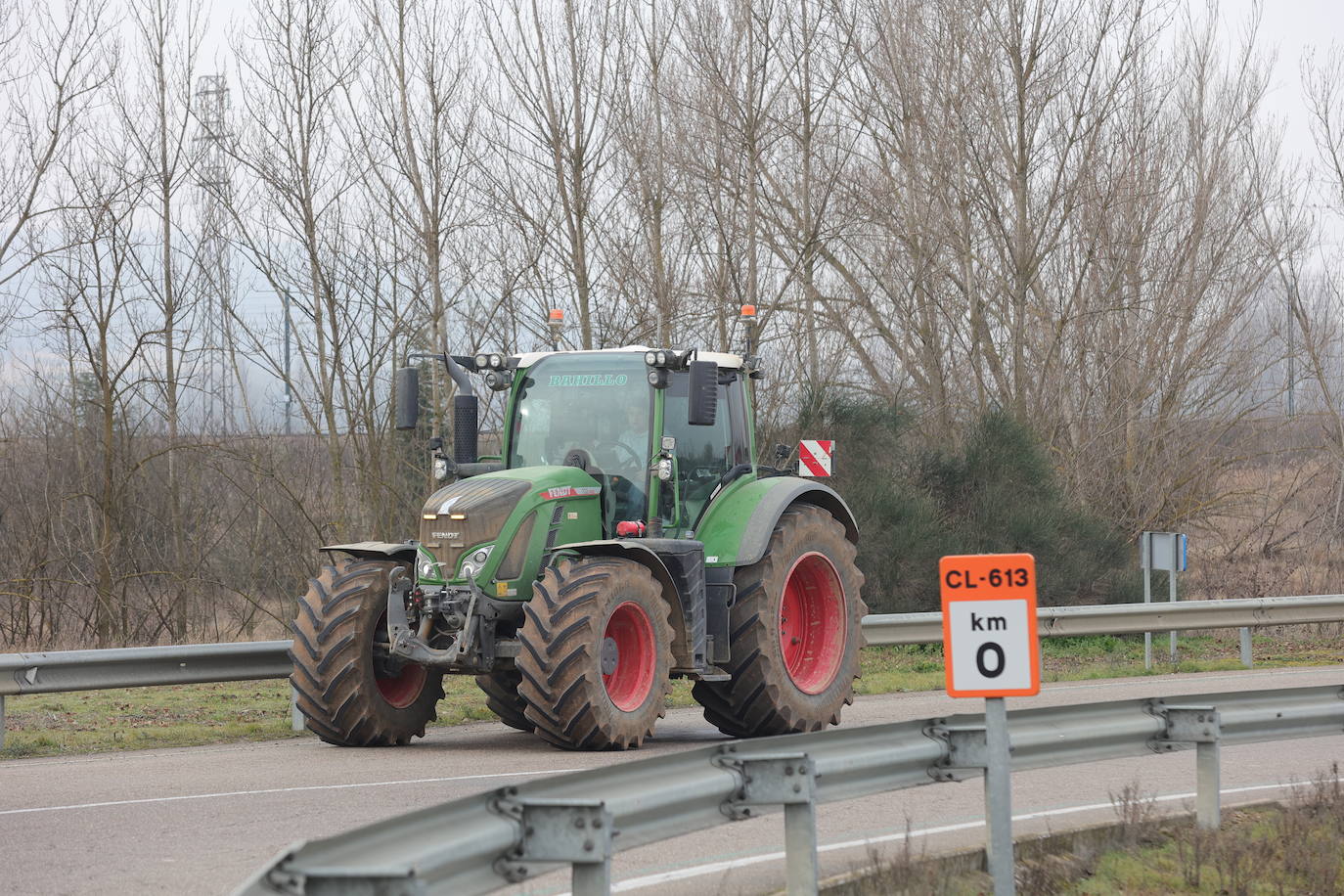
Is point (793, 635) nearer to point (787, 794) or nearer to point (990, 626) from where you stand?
point (787, 794)

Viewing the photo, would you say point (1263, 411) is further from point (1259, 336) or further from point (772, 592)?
point (772, 592)

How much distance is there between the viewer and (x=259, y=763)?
1030cm

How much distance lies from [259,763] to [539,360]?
369cm

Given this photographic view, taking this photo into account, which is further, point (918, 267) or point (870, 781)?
point (918, 267)

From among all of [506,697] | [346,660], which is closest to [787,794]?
[346,660]

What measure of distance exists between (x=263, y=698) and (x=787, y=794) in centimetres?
999

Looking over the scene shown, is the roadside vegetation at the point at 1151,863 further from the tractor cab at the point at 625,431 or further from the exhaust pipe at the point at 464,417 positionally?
the exhaust pipe at the point at 464,417

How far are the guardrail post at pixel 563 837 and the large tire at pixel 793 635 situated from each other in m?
6.59

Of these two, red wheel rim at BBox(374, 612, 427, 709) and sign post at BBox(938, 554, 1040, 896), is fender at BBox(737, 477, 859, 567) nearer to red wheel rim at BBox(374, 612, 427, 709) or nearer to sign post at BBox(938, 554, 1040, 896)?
red wheel rim at BBox(374, 612, 427, 709)

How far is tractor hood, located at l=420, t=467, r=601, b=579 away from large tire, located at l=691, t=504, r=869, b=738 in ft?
5.51

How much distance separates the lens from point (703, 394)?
10.7 metres

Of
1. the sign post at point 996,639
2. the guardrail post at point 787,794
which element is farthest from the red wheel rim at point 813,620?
the sign post at point 996,639

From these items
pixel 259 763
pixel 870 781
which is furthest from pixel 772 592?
pixel 870 781

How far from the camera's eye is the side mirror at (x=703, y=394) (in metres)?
10.7
